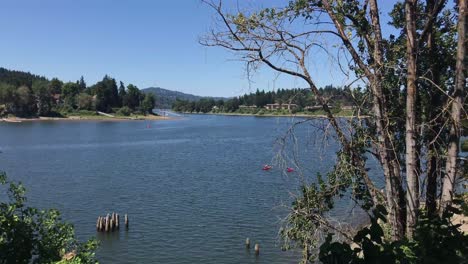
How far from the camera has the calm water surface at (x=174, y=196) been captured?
979 inches

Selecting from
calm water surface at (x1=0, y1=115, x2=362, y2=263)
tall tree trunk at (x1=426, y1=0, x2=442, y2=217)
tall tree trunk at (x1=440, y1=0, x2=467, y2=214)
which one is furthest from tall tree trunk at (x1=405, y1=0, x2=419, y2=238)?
calm water surface at (x1=0, y1=115, x2=362, y2=263)

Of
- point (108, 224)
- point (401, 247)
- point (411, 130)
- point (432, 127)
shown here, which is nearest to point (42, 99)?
point (108, 224)

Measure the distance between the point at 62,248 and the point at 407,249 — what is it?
25.1 ft

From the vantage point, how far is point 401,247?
5.43 meters

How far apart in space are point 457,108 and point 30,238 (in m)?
8.39

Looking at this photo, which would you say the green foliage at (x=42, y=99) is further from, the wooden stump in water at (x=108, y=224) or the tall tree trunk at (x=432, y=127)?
the tall tree trunk at (x=432, y=127)

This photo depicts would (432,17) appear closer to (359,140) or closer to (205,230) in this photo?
(359,140)

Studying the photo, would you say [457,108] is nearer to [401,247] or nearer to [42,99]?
[401,247]

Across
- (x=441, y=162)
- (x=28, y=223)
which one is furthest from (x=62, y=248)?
(x=441, y=162)

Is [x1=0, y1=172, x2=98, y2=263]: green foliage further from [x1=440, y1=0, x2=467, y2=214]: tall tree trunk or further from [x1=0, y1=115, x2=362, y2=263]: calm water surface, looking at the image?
[x1=440, y1=0, x2=467, y2=214]: tall tree trunk

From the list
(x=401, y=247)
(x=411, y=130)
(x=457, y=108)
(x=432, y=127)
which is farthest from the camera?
(x=432, y=127)

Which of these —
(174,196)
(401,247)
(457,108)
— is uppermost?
(457,108)

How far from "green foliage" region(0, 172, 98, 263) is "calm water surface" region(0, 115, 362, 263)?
15.7 feet

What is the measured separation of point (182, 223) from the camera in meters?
30.1
